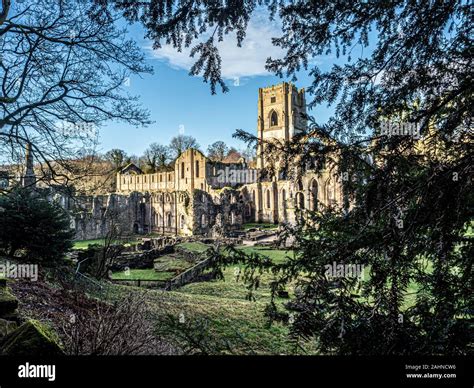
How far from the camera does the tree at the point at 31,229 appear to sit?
35.7ft

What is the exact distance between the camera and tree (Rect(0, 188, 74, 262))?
429 inches

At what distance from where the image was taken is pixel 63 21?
7809mm

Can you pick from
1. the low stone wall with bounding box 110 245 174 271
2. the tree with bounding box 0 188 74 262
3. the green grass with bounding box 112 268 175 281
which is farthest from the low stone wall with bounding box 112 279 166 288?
the low stone wall with bounding box 110 245 174 271

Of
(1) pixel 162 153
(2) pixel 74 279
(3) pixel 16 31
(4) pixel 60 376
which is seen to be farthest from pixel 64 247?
(1) pixel 162 153

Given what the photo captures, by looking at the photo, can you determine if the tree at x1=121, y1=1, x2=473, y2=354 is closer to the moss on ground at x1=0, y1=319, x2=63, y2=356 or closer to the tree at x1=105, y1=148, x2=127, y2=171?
the moss on ground at x1=0, y1=319, x2=63, y2=356

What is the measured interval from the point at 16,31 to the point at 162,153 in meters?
51.7

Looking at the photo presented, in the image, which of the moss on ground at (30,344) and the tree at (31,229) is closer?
the moss on ground at (30,344)

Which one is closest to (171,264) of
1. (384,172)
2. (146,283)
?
(146,283)

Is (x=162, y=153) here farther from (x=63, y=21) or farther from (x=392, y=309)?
(x=392, y=309)

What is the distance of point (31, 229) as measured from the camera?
11.2 metres

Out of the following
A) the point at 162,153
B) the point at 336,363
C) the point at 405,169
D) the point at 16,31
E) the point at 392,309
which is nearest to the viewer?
the point at 336,363

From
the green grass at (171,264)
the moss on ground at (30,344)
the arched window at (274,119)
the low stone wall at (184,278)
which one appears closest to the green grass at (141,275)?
the green grass at (171,264)

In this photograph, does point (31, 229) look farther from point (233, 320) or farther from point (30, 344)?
point (30, 344)

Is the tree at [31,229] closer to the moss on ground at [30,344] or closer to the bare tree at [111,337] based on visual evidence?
the bare tree at [111,337]
